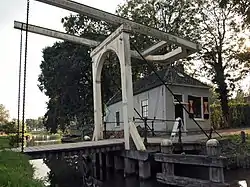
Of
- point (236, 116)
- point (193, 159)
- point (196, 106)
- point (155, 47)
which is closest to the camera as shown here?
point (193, 159)

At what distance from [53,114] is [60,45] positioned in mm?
7057

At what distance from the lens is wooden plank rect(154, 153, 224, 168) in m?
7.50

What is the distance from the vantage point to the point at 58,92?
92.5 feet

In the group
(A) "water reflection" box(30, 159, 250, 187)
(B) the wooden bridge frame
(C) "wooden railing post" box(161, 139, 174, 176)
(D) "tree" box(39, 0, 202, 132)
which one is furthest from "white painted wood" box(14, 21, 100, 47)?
(D) "tree" box(39, 0, 202, 132)

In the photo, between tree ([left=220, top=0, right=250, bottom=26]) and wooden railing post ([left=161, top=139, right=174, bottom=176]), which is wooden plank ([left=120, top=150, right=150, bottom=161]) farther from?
tree ([left=220, top=0, right=250, bottom=26])

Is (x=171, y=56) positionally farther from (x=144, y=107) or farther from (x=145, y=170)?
(x=144, y=107)

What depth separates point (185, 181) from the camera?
837 centimetres

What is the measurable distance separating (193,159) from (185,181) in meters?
0.71

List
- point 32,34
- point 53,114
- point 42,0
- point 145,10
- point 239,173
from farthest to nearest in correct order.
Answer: point 53,114
point 145,10
point 32,34
point 239,173
point 42,0

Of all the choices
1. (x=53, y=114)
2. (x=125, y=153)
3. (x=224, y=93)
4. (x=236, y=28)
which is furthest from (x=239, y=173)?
(x=53, y=114)

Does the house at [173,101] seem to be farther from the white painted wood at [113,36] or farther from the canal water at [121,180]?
the canal water at [121,180]

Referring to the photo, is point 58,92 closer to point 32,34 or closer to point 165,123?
point 165,123

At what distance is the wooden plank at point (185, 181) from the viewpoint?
7557 mm

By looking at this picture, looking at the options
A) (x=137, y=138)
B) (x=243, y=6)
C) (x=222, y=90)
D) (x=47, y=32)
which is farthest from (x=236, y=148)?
(x=222, y=90)
